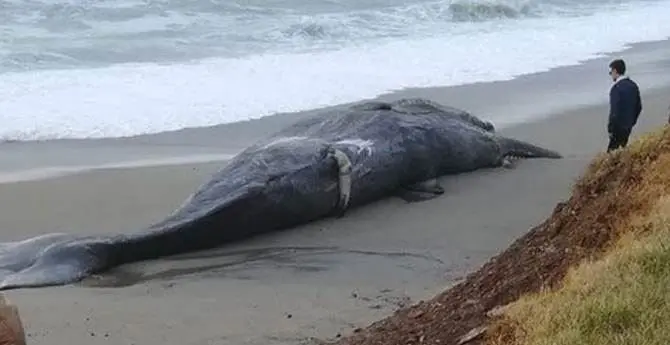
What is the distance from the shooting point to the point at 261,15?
103 ft

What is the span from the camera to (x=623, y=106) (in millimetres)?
11977

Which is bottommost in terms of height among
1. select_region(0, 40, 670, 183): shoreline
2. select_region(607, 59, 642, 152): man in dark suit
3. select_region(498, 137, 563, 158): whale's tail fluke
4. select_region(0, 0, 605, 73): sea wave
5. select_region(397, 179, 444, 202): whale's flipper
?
select_region(0, 0, 605, 73): sea wave

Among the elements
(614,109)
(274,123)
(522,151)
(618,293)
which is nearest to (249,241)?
(614,109)

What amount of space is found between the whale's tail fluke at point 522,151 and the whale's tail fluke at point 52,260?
563cm

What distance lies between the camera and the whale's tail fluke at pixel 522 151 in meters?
13.4

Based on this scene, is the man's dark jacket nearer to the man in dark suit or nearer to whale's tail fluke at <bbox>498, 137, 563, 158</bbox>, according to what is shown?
the man in dark suit

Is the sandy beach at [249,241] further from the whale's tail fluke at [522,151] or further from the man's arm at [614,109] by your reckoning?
the man's arm at [614,109]

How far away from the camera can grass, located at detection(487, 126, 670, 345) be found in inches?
198

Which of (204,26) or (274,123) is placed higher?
(274,123)

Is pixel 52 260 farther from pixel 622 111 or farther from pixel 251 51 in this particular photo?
pixel 251 51

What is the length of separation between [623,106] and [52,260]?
603 centimetres

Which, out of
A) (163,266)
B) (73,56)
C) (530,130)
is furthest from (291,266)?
(73,56)

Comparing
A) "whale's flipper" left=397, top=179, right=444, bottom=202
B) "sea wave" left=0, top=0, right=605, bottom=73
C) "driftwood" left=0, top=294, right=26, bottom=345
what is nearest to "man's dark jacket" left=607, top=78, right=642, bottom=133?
"whale's flipper" left=397, top=179, right=444, bottom=202

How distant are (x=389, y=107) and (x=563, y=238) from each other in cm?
607
